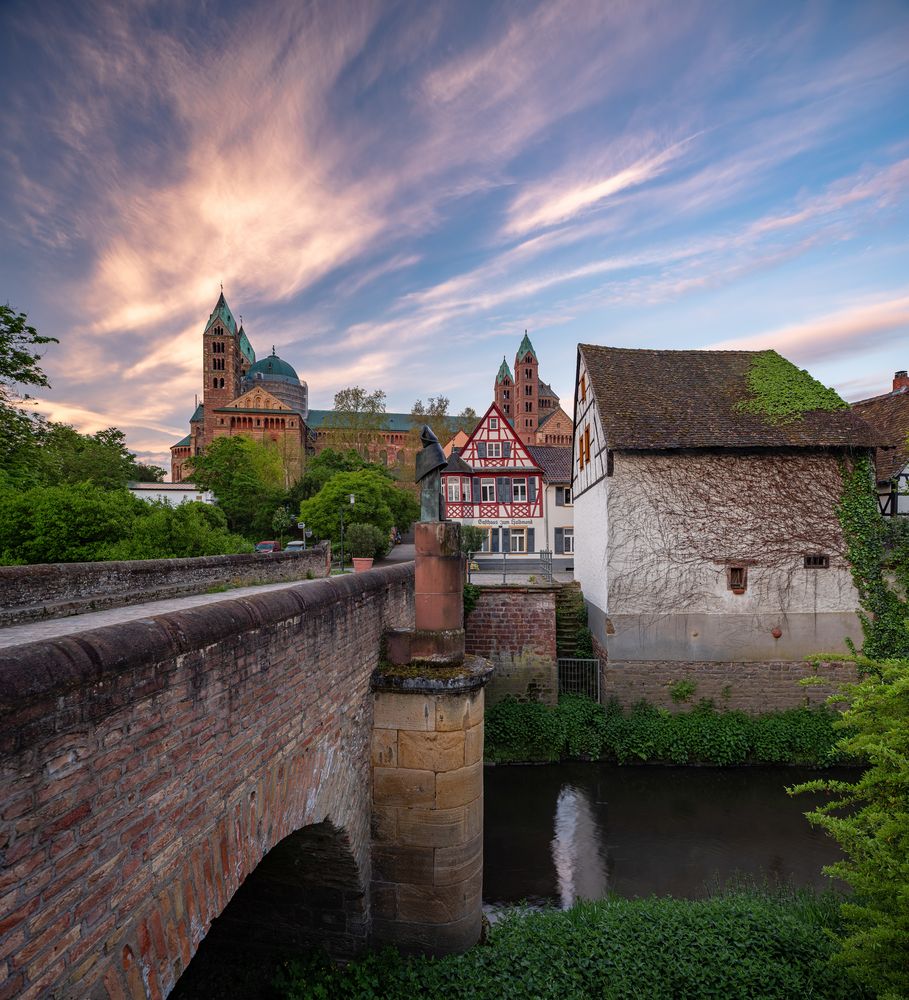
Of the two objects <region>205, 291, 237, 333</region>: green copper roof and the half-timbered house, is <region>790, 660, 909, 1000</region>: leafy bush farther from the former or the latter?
<region>205, 291, 237, 333</region>: green copper roof

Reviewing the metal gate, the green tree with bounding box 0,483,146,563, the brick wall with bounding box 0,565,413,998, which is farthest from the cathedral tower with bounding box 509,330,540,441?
the brick wall with bounding box 0,565,413,998

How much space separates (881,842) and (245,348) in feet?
306

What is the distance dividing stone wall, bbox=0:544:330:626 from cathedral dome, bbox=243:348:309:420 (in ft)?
225

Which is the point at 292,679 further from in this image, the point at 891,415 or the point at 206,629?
the point at 891,415

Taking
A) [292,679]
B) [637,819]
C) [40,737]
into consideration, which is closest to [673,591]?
[637,819]

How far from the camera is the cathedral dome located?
257 feet

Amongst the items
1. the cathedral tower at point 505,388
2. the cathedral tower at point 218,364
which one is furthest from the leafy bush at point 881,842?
the cathedral tower at point 505,388

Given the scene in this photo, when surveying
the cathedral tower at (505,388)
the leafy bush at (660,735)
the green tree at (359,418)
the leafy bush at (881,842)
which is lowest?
the leafy bush at (660,735)

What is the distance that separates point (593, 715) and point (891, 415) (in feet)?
47.9

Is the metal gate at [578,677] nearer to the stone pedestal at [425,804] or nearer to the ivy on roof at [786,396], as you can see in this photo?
the ivy on roof at [786,396]

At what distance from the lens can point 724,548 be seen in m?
14.9

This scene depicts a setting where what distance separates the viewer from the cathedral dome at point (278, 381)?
257ft

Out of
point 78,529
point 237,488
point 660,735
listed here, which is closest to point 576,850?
point 660,735

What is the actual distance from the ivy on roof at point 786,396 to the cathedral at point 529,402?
56703 mm
